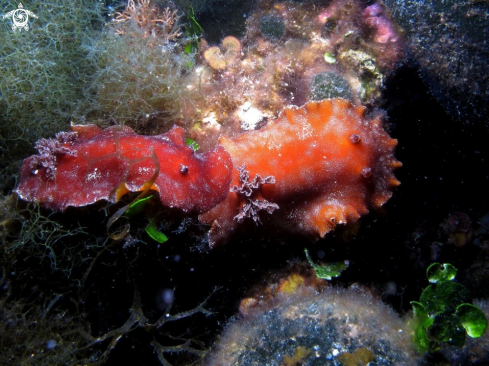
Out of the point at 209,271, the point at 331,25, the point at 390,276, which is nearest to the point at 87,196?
the point at 209,271

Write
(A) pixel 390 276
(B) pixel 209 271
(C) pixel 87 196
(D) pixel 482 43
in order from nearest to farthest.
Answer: (C) pixel 87 196 → (D) pixel 482 43 → (B) pixel 209 271 → (A) pixel 390 276

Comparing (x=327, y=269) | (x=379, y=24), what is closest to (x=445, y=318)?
(x=327, y=269)

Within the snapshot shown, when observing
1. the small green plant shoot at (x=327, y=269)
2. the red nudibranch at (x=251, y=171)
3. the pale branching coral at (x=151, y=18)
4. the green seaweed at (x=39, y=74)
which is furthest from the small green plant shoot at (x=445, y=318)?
the pale branching coral at (x=151, y=18)

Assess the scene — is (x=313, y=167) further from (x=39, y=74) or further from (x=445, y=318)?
(x=39, y=74)

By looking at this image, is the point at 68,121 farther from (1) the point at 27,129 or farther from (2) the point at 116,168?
(2) the point at 116,168

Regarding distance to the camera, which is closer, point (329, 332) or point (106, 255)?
point (329, 332)

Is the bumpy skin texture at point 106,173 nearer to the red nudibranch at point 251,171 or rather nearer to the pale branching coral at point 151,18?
the red nudibranch at point 251,171

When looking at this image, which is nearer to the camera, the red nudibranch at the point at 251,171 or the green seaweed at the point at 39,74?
the red nudibranch at the point at 251,171
